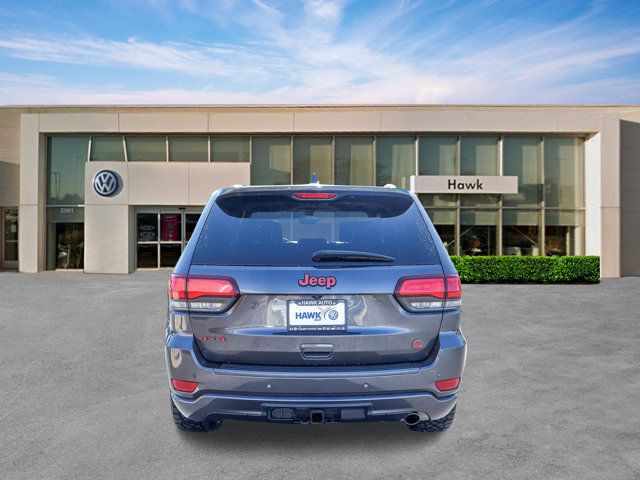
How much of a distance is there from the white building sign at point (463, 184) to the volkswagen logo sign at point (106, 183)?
1077 centimetres

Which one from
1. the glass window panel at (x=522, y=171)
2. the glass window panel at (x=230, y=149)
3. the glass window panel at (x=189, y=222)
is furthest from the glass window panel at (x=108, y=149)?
the glass window panel at (x=522, y=171)

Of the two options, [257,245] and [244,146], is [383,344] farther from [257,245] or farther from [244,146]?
[244,146]


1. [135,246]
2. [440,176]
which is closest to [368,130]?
[440,176]

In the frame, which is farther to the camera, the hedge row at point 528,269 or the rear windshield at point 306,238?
the hedge row at point 528,269

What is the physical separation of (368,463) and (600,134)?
18.9m

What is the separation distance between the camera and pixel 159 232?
20188mm

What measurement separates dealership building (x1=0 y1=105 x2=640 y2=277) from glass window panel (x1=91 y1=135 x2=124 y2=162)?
5 cm

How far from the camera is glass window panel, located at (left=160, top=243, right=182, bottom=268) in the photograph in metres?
20.2

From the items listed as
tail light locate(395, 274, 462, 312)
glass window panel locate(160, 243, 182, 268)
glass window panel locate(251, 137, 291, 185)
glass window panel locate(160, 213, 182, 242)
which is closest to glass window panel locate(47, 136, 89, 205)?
glass window panel locate(160, 213, 182, 242)

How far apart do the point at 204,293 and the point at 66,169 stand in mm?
19550

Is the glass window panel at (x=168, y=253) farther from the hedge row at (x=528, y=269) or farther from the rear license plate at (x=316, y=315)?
the rear license plate at (x=316, y=315)

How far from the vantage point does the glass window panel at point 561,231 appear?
19750 mm

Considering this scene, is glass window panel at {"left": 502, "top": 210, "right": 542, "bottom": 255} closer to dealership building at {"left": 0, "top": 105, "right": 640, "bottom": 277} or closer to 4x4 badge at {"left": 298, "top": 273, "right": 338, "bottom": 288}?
dealership building at {"left": 0, "top": 105, "right": 640, "bottom": 277}

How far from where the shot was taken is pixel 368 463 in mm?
3453
